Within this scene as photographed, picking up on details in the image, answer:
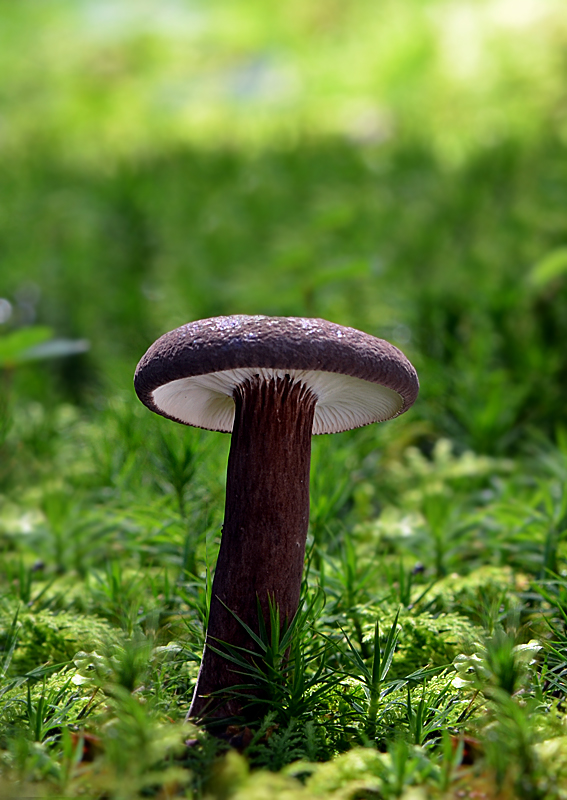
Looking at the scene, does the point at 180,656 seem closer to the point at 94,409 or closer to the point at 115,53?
the point at 94,409

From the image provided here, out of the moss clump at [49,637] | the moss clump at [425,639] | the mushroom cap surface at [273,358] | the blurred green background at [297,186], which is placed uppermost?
the blurred green background at [297,186]

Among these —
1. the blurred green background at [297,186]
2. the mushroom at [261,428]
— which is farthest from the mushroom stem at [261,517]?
the blurred green background at [297,186]

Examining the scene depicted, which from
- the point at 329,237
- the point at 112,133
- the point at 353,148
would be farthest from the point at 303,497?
the point at 112,133

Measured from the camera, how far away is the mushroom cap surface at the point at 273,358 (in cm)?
148

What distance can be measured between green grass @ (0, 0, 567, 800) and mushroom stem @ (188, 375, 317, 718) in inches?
3.8

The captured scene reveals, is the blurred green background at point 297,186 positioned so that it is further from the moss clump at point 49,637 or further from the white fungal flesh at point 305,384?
the moss clump at point 49,637

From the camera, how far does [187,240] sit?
5.87 m

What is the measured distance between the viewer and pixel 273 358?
1466 millimetres

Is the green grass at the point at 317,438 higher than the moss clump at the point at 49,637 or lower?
higher

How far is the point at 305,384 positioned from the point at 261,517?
394mm

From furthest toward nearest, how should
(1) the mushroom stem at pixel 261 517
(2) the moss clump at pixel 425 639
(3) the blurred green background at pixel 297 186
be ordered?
(3) the blurred green background at pixel 297 186 < (2) the moss clump at pixel 425 639 < (1) the mushroom stem at pixel 261 517

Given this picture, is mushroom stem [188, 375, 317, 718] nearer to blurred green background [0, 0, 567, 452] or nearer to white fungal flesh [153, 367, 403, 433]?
white fungal flesh [153, 367, 403, 433]

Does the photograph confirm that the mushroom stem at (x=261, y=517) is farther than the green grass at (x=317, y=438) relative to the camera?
Yes

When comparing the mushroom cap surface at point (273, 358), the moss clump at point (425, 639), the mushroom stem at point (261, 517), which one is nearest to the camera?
the mushroom cap surface at point (273, 358)
